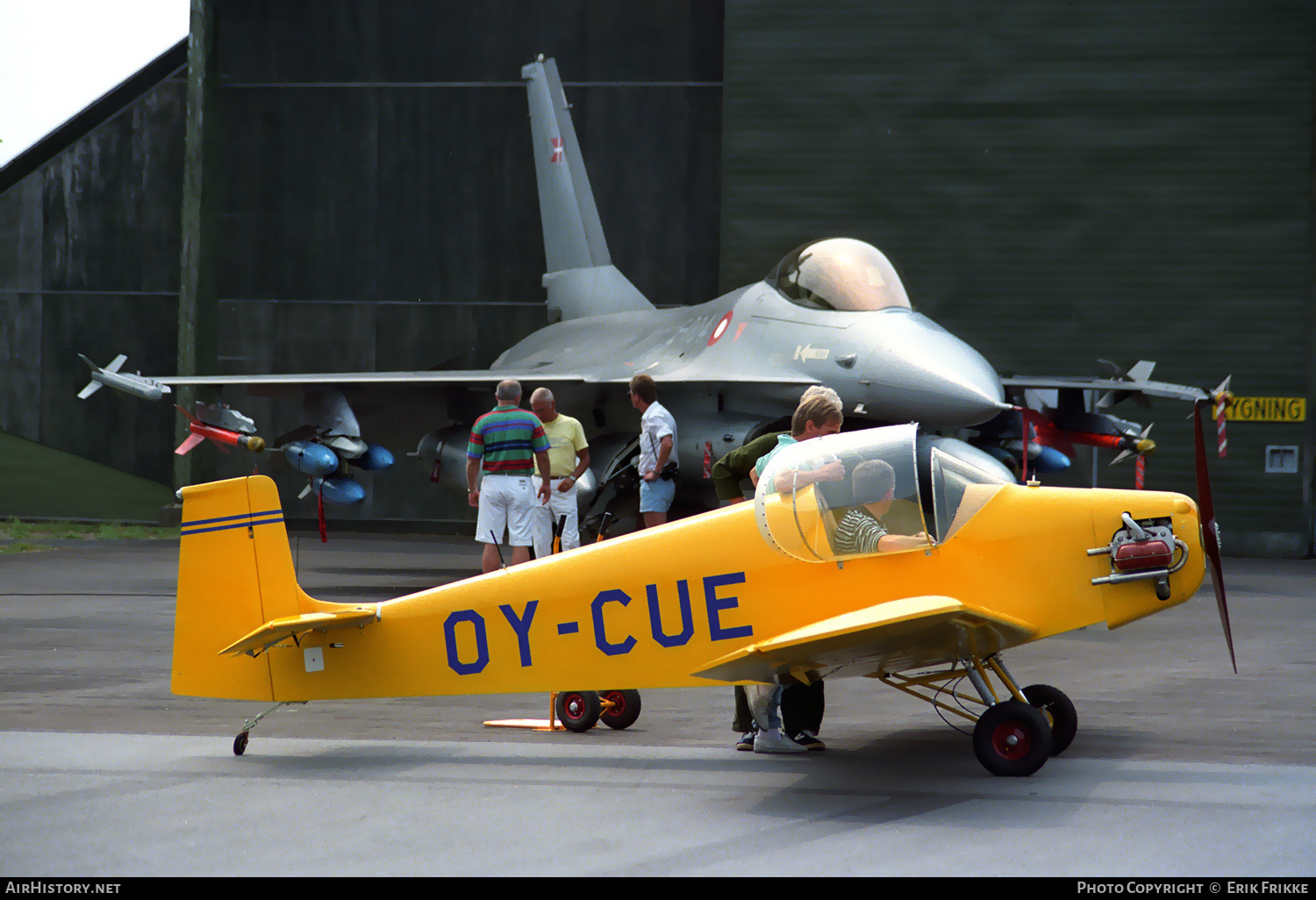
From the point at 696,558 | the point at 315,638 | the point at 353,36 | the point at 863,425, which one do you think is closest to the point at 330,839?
the point at 315,638

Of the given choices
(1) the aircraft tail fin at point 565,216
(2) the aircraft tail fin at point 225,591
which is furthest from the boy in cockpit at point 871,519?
(1) the aircraft tail fin at point 565,216

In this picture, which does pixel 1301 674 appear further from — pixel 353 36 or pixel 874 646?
pixel 353 36

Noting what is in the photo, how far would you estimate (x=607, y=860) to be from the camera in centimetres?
455

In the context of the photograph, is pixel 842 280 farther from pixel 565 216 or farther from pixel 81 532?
pixel 81 532

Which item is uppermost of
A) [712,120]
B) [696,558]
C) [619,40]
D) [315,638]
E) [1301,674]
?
[619,40]

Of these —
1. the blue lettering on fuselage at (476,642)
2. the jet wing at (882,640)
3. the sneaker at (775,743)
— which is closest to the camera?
the jet wing at (882,640)

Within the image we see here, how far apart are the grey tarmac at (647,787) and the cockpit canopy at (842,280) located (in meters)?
4.99

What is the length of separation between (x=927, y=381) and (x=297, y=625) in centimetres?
772

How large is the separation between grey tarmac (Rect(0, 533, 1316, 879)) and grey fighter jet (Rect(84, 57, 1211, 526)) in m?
3.82

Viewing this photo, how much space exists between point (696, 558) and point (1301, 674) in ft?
17.0

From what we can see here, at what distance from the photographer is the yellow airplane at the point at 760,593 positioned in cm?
580

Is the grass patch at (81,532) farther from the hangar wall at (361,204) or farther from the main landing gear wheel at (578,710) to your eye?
the main landing gear wheel at (578,710)

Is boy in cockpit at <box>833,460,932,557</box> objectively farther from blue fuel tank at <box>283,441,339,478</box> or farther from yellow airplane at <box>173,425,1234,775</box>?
blue fuel tank at <box>283,441,339,478</box>

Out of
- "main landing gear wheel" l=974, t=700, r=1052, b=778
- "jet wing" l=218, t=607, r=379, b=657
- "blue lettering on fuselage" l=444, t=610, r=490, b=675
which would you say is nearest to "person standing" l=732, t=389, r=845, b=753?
"main landing gear wheel" l=974, t=700, r=1052, b=778
